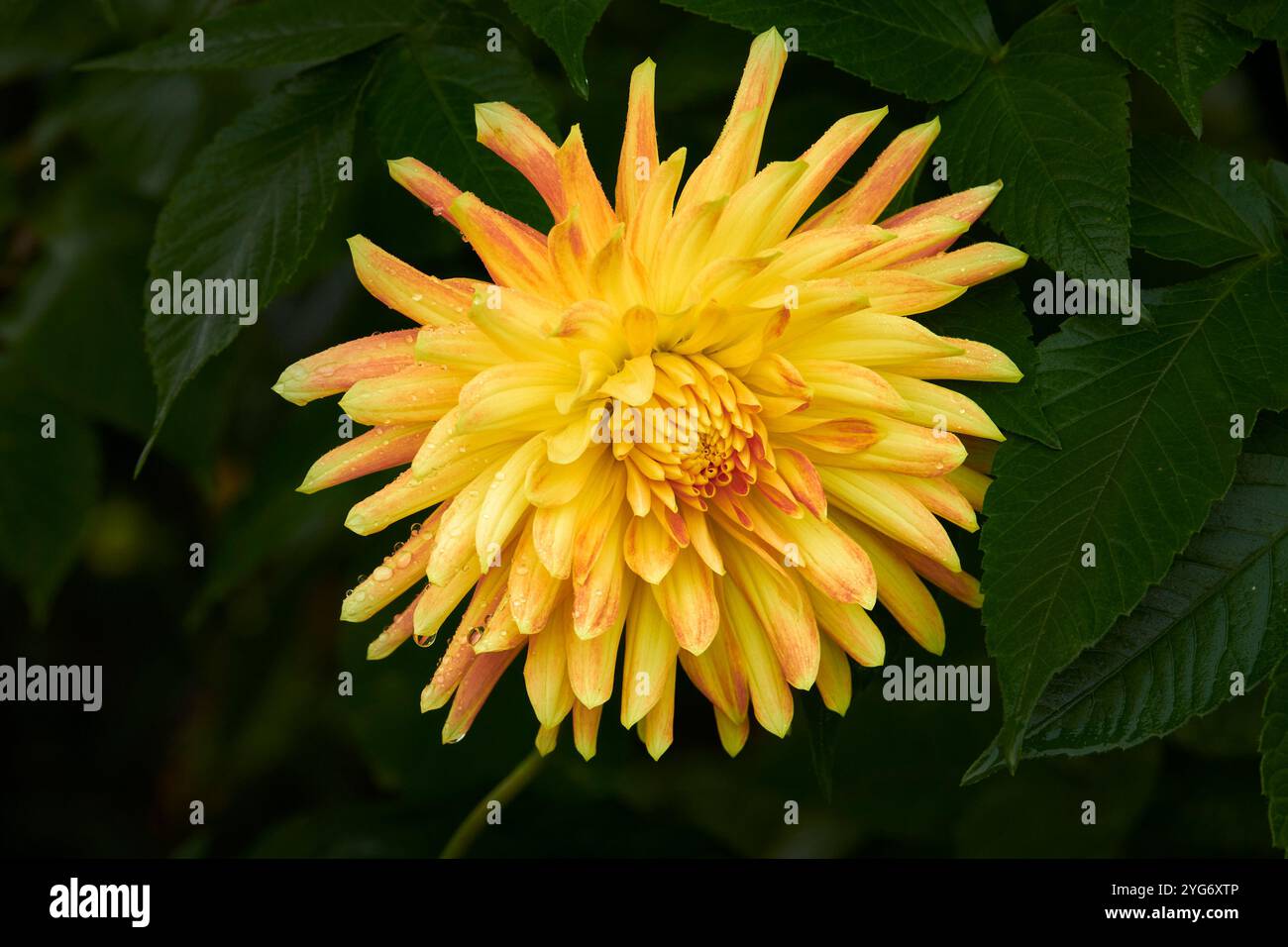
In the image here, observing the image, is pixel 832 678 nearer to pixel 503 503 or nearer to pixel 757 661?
pixel 757 661

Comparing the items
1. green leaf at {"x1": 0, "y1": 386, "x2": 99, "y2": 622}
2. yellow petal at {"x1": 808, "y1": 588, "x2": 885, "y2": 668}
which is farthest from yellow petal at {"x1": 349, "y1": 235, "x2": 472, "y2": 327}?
green leaf at {"x1": 0, "y1": 386, "x2": 99, "y2": 622}

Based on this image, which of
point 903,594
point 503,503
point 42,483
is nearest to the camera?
point 503,503

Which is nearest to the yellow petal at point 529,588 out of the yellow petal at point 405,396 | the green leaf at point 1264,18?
the yellow petal at point 405,396

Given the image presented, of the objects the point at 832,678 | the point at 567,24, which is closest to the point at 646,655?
the point at 832,678

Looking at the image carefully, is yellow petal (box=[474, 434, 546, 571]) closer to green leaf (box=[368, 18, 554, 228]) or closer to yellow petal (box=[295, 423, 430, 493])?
yellow petal (box=[295, 423, 430, 493])

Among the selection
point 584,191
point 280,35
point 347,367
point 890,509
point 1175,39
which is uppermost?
point 280,35

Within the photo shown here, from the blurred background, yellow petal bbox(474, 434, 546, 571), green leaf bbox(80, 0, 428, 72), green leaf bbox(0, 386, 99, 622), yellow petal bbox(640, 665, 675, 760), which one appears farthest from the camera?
green leaf bbox(0, 386, 99, 622)

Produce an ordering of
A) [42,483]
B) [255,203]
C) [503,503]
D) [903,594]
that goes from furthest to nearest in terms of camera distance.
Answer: [42,483], [255,203], [903,594], [503,503]
